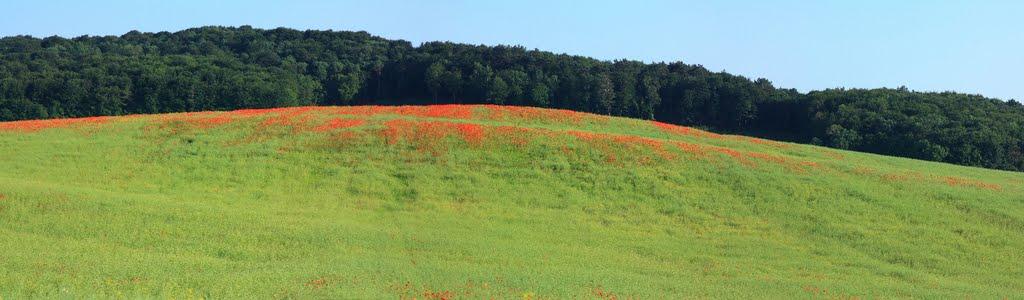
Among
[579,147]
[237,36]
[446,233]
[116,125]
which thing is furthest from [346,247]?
[237,36]

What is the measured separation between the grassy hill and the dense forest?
4092cm

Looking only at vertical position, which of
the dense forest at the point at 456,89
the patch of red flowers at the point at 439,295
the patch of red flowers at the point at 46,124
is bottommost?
the patch of red flowers at the point at 439,295

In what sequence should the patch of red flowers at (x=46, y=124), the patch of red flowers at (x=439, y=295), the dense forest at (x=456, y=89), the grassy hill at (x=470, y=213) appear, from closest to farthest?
1. the patch of red flowers at (x=439, y=295)
2. the grassy hill at (x=470, y=213)
3. the patch of red flowers at (x=46, y=124)
4. the dense forest at (x=456, y=89)

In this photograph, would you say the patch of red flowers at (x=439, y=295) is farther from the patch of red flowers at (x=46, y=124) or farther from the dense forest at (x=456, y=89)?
the dense forest at (x=456, y=89)

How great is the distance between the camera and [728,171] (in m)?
49.1

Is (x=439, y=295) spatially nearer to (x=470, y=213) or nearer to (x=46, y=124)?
(x=470, y=213)

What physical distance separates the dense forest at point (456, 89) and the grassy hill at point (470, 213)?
40.9 m

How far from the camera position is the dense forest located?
96.2m

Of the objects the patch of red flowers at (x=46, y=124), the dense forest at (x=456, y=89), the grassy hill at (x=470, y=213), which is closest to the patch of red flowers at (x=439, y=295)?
the grassy hill at (x=470, y=213)

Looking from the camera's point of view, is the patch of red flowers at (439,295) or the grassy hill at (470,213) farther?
the grassy hill at (470,213)

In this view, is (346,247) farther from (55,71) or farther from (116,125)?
(55,71)

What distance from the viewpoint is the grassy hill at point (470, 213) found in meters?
27.8

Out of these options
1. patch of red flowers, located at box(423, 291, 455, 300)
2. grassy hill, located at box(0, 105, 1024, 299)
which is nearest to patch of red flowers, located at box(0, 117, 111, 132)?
grassy hill, located at box(0, 105, 1024, 299)

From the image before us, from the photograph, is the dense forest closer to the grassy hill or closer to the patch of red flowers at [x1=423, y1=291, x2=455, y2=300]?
the grassy hill
